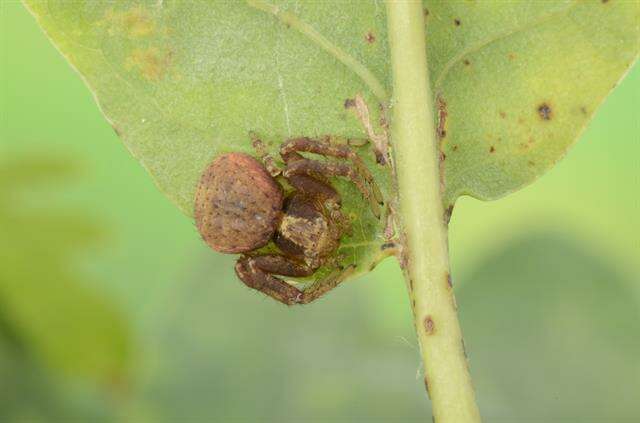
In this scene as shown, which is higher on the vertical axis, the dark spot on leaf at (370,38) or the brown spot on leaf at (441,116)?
the dark spot on leaf at (370,38)

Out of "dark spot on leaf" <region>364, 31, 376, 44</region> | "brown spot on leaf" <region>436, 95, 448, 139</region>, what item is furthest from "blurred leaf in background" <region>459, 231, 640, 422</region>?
"dark spot on leaf" <region>364, 31, 376, 44</region>

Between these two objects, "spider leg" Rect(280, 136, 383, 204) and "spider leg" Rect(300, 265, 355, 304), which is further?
"spider leg" Rect(300, 265, 355, 304)

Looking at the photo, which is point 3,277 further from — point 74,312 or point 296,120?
point 296,120

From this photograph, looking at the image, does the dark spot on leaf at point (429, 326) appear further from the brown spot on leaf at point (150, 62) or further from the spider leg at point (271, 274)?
the brown spot on leaf at point (150, 62)

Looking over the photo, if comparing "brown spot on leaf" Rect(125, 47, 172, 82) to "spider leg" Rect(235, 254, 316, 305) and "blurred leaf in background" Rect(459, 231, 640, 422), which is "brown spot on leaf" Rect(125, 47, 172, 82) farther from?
"blurred leaf in background" Rect(459, 231, 640, 422)

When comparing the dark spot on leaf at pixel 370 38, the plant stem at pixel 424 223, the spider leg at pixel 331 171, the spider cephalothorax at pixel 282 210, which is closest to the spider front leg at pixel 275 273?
the spider cephalothorax at pixel 282 210

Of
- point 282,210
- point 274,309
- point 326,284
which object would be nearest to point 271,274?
point 282,210
